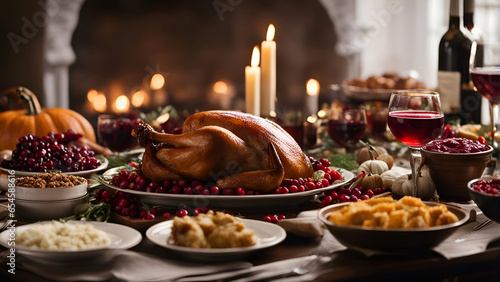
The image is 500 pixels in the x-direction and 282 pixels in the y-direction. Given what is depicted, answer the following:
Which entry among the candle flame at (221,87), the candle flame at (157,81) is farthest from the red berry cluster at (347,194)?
the candle flame at (221,87)

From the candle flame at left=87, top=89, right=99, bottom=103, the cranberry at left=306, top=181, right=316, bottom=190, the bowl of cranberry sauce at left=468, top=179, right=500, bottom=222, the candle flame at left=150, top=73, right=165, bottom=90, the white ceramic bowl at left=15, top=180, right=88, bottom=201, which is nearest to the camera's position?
the bowl of cranberry sauce at left=468, top=179, right=500, bottom=222

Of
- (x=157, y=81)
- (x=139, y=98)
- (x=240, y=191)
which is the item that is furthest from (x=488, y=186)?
(x=157, y=81)

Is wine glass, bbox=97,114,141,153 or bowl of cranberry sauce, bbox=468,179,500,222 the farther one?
wine glass, bbox=97,114,141,153

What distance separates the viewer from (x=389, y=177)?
1.81 metres

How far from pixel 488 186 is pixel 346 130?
967 millimetres

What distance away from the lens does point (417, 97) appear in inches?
62.5

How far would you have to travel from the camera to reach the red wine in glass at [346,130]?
234 cm

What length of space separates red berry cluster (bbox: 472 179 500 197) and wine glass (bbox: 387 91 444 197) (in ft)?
0.64

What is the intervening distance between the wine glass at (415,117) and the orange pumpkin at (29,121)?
1.50m

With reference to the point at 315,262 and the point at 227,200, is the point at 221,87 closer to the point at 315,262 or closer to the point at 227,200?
the point at 227,200

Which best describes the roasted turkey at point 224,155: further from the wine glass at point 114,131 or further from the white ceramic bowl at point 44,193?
the wine glass at point 114,131

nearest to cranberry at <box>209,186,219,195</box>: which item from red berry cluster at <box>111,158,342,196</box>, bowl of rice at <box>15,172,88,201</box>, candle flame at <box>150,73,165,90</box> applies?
red berry cluster at <box>111,158,342,196</box>

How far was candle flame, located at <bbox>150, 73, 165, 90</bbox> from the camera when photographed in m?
5.18

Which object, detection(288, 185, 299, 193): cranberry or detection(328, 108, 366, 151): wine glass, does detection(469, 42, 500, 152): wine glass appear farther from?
detection(288, 185, 299, 193): cranberry
